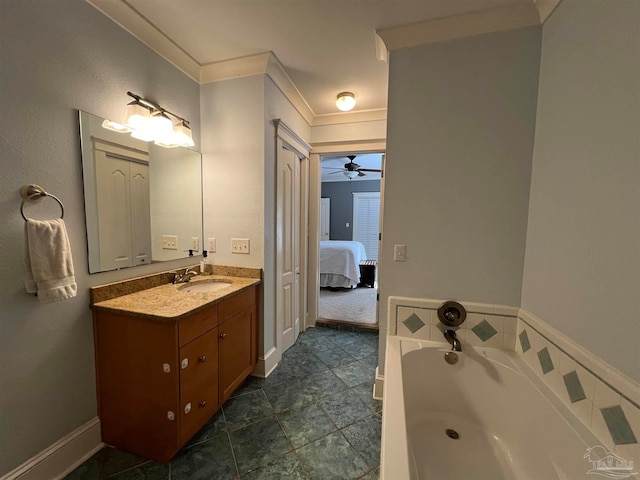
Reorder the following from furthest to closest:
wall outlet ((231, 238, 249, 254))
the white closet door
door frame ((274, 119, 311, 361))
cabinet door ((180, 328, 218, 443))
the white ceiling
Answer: the white closet door, door frame ((274, 119, 311, 361)), wall outlet ((231, 238, 249, 254)), the white ceiling, cabinet door ((180, 328, 218, 443))

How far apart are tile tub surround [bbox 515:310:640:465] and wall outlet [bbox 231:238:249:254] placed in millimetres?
1913

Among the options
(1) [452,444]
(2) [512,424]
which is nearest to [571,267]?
(2) [512,424]

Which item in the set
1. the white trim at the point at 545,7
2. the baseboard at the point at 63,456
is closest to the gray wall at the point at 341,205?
the white trim at the point at 545,7

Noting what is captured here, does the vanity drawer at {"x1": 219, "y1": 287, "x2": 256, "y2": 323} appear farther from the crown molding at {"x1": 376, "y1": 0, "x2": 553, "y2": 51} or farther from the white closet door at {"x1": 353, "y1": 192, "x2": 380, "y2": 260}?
the white closet door at {"x1": 353, "y1": 192, "x2": 380, "y2": 260}

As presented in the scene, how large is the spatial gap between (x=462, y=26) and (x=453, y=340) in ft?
6.14

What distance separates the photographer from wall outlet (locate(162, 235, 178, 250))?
1.86 m

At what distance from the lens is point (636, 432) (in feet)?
2.66

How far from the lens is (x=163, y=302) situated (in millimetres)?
1448

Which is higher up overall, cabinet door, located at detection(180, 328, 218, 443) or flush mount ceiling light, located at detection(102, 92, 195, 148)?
flush mount ceiling light, located at detection(102, 92, 195, 148)

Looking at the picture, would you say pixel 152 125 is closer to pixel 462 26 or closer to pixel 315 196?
pixel 315 196

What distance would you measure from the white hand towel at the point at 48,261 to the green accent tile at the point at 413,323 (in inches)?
72.8

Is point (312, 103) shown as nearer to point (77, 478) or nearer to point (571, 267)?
point (571, 267)

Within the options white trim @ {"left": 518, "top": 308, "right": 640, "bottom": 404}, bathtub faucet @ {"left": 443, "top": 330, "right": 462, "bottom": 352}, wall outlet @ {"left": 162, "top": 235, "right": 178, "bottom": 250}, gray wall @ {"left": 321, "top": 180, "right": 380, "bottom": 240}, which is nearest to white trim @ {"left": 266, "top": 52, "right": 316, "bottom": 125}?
wall outlet @ {"left": 162, "top": 235, "right": 178, "bottom": 250}

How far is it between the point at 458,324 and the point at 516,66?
1.55 metres
